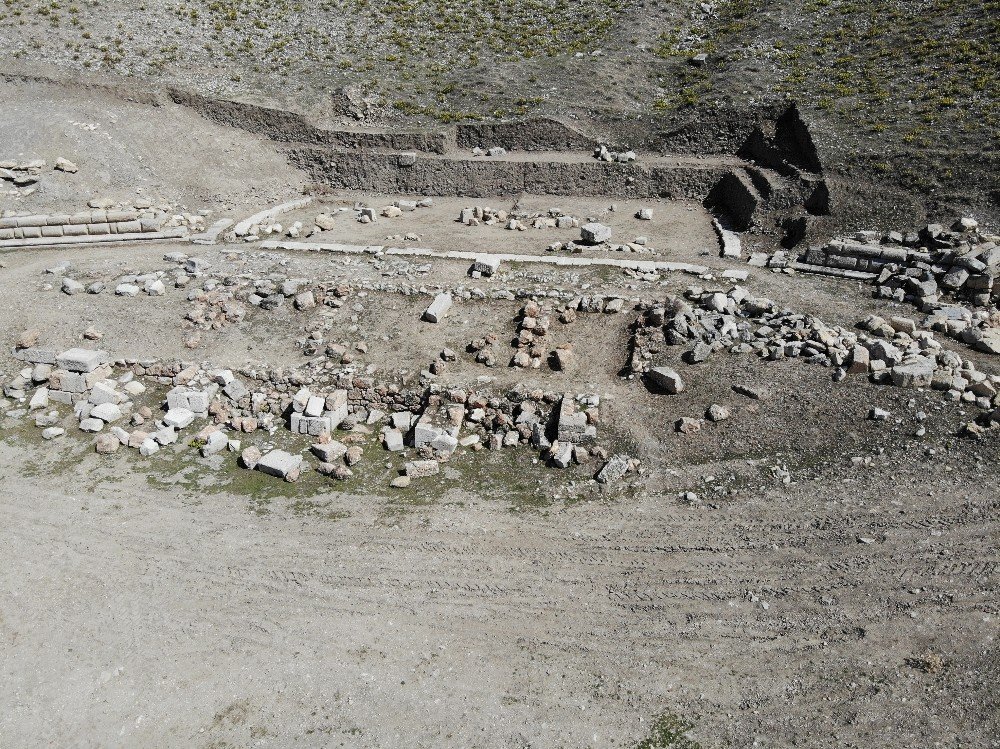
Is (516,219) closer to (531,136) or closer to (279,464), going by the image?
(531,136)

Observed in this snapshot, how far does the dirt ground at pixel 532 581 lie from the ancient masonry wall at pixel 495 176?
10.1 metres

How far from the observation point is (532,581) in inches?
380

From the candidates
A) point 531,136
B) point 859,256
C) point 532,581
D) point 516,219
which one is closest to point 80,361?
point 532,581

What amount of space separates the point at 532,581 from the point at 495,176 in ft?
54.8

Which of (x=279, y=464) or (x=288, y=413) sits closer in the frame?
(x=279, y=464)

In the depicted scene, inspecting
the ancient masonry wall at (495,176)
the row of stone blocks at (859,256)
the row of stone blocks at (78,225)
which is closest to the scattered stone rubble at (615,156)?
the ancient masonry wall at (495,176)

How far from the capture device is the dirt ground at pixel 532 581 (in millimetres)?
7969

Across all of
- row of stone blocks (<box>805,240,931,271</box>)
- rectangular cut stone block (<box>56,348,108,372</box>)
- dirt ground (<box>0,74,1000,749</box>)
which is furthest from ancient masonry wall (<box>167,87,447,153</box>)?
rectangular cut stone block (<box>56,348,108,372</box>)

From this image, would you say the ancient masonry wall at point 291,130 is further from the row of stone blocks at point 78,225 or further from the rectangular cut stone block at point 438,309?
the rectangular cut stone block at point 438,309

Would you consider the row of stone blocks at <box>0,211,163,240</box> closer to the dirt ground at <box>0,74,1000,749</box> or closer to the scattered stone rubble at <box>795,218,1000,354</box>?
the dirt ground at <box>0,74,1000,749</box>

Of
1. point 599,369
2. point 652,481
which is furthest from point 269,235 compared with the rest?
point 652,481

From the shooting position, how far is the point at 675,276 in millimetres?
16859

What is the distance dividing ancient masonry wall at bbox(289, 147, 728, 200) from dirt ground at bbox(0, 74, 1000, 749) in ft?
33.1

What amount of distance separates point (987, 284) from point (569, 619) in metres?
12.7
